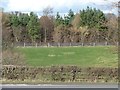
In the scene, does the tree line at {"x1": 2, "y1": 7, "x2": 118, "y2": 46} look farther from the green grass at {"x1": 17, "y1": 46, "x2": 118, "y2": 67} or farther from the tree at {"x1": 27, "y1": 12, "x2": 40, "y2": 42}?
the green grass at {"x1": 17, "y1": 46, "x2": 118, "y2": 67}

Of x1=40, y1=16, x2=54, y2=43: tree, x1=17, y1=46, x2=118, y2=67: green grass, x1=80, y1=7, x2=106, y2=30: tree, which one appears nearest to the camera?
x1=17, y1=46, x2=118, y2=67: green grass

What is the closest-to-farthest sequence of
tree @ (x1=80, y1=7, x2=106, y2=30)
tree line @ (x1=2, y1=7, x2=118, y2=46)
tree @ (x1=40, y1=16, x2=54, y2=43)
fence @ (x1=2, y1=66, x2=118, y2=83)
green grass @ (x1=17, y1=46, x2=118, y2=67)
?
fence @ (x1=2, y1=66, x2=118, y2=83) < green grass @ (x1=17, y1=46, x2=118, y2=67) < tree line @ (x1=2, y1=7, x2=118, y2=46) < tree @ (x1=80, y1=7, x2=106, y2=30) < tree @ (x1=40, y1=16, x2=54, y2=43)

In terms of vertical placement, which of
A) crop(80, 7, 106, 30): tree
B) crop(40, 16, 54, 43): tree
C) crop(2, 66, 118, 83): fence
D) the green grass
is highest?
crop(80, 7, 106, 30): tree

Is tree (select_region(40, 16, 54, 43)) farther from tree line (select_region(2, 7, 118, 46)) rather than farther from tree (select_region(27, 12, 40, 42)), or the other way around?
tree (select_region(27, 12, 40, 42))

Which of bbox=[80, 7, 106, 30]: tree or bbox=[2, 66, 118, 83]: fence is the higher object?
bbox=[80, 7, 106, 30]: tree

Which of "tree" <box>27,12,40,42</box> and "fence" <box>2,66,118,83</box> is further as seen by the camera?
"tree" <box>27,12,40,42</box>

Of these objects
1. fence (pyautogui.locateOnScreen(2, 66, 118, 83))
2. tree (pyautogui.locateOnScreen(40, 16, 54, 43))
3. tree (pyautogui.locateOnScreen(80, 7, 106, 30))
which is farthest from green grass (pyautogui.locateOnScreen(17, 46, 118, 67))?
tree (pyautogui.locateOnScreen(80, 7, 106, 30))

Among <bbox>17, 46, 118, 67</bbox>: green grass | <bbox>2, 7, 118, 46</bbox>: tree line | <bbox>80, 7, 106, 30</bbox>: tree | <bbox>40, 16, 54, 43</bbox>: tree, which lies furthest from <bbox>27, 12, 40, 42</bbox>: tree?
<bbox>17, 46, 118, 67</bbox>: green grass

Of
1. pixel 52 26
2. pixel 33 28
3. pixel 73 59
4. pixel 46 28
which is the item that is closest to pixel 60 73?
pixel 73 59

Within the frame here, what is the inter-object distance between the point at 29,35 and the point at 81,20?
11.3 meters

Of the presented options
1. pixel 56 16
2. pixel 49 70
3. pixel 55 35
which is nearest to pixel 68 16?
pixel 56 16

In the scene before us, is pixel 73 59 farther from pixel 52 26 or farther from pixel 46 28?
pixel 52 26

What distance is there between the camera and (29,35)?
66.4m

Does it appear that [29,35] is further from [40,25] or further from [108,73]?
[108,73]
